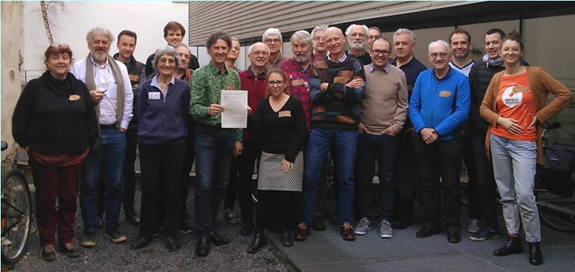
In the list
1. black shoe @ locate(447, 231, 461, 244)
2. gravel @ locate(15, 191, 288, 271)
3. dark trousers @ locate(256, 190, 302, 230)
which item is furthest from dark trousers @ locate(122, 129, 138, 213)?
black shoe @ locate(447, 231, 461, 244)

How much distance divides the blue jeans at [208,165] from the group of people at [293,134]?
0.01 metres

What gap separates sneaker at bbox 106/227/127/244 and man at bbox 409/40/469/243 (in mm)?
3088

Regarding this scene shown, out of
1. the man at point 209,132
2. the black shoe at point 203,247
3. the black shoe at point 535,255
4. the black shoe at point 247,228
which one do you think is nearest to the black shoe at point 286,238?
the black shoe at point 247,228

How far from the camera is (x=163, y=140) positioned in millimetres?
5125

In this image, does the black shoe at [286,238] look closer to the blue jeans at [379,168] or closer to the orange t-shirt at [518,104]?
the blue jeans at [379,168]

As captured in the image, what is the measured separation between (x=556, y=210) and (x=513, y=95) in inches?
82.5

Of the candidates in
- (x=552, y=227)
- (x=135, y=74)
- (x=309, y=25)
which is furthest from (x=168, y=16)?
(x=552, y=227)

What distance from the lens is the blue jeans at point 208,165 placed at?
5273 millimetres

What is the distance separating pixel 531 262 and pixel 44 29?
28.6m

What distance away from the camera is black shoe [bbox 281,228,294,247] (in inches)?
212

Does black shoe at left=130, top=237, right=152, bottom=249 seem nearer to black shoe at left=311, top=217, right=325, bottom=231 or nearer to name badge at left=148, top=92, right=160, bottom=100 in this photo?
name badge at left=148, top=92, right=160, bottom=100

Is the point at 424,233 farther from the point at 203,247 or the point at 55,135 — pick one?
the point at 55,135

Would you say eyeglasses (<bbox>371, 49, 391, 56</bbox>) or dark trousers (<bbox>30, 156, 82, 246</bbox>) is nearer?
dark trousers (<bbox>30, 156, 82, 246</bbox>)

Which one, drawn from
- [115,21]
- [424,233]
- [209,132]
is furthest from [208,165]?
[115,21]
